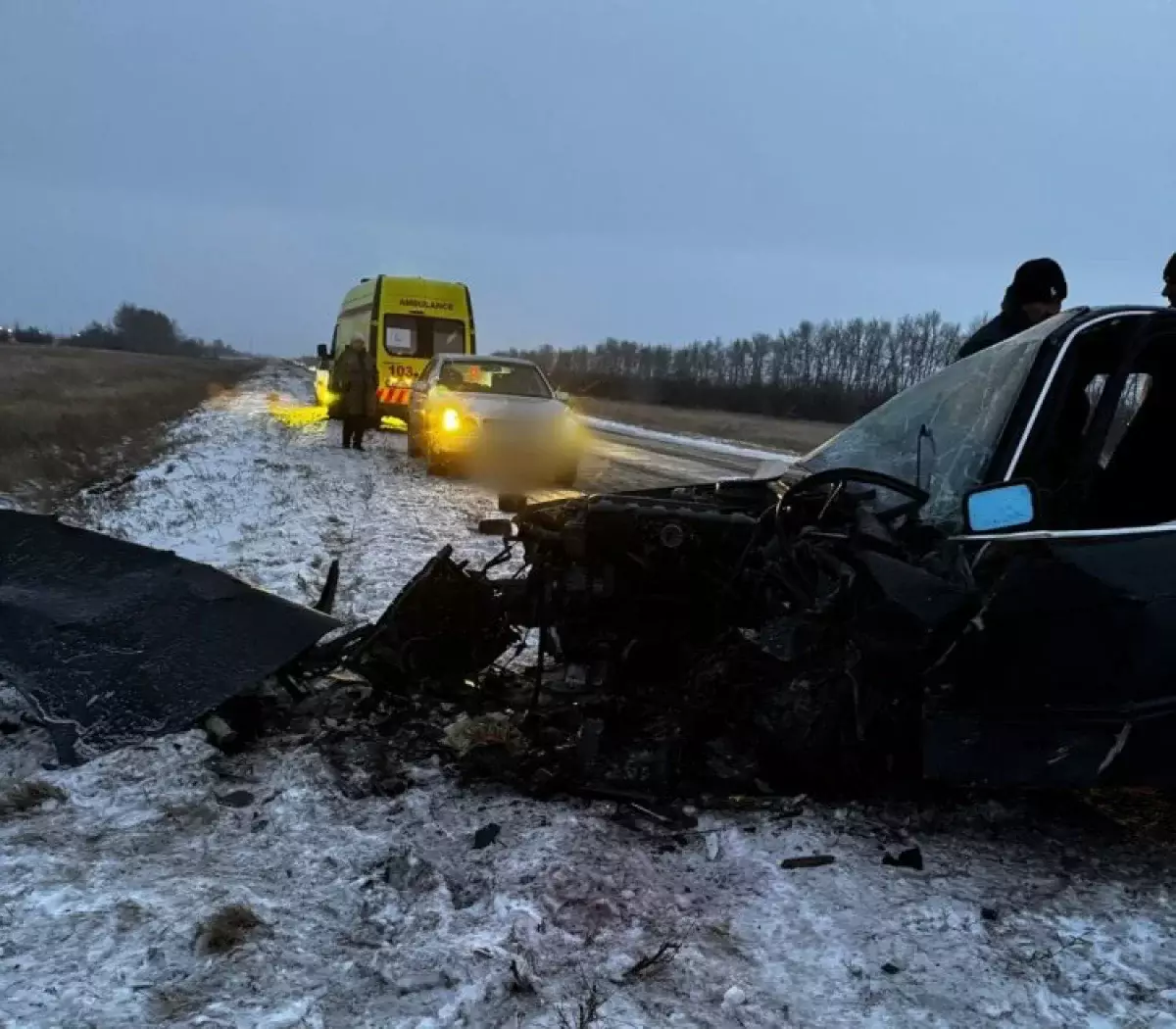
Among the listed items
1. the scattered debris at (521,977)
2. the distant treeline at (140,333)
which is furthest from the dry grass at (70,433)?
the distant treeline at (140,333)

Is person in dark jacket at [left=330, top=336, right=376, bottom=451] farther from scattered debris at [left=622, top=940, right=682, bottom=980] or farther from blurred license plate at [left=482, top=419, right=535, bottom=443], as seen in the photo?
scattered debris at [left=622, top=940, right=682, bottom=980]

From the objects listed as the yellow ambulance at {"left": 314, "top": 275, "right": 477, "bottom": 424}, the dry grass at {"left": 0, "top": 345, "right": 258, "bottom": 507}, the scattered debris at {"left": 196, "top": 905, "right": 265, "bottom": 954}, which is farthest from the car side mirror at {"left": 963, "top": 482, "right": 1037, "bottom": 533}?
the yellow ambulance at {"left": 314, "top": 275, "right": 477, "bottom": 424}

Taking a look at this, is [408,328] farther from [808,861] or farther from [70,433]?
[808,861]

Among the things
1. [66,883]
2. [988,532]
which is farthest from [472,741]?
[988,532]

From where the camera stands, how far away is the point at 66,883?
105 inches

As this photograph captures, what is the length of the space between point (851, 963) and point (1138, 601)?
4.37ft

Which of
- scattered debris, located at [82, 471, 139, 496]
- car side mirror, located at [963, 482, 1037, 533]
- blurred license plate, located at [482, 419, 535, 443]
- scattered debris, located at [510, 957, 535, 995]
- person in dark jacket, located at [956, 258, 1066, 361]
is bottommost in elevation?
scattered debris, located at [510, 957, 535, 995]

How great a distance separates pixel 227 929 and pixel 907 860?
81.3 inches

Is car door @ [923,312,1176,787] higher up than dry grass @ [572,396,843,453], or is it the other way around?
car door @ [923,312,1176,787]

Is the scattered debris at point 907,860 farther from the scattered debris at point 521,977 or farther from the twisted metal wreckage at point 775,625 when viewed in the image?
the scattered debris at point 521,977

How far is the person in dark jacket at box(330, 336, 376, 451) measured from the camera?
603 inches

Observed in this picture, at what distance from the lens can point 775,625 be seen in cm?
314

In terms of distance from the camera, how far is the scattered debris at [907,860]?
2.95m

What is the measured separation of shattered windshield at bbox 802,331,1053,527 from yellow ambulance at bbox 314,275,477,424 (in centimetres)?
1515
